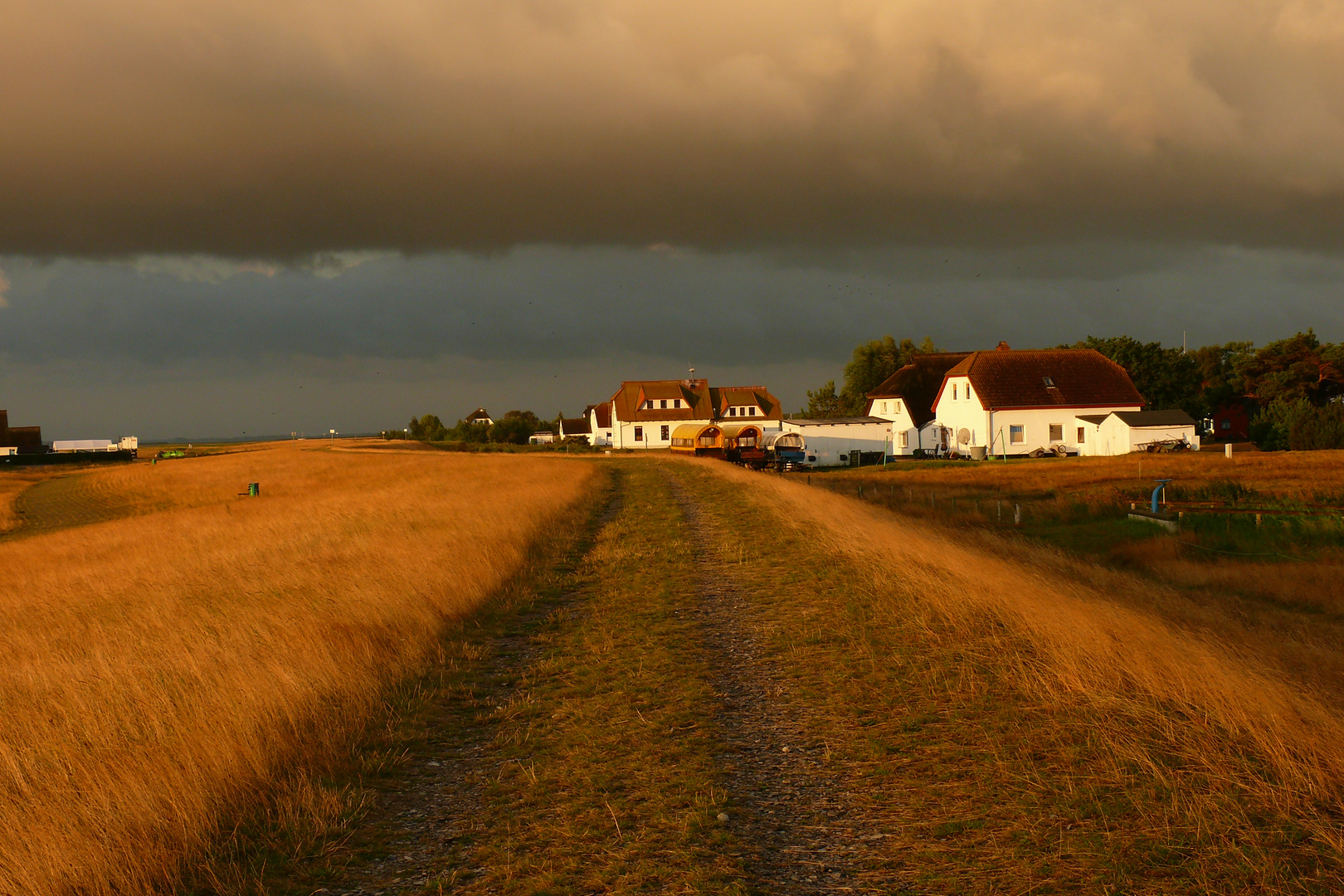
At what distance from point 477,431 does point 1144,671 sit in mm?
135891

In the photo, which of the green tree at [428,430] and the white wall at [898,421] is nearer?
the white wall at [898,421]

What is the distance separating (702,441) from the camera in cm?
6812

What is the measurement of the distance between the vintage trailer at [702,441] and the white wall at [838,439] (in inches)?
202

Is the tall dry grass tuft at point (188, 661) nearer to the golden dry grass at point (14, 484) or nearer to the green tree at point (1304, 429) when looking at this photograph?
the golden dry grass at point (14, 484)

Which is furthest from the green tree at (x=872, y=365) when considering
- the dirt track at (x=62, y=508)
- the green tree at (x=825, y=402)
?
the dirt track at (x=62, y=508)

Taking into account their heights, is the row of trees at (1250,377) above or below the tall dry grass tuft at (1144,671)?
above

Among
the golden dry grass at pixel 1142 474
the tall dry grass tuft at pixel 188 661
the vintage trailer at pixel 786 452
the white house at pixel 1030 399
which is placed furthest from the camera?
the white house at pixel 1030 399

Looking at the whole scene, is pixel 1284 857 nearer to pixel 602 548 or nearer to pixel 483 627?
pixel 483 627

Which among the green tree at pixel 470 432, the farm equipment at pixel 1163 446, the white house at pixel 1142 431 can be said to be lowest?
the farm equipment at pixel 1163 446

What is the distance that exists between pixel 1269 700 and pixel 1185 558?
1686 centimetres

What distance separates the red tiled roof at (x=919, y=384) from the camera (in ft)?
253

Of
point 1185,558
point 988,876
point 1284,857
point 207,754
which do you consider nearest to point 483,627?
point 207,754

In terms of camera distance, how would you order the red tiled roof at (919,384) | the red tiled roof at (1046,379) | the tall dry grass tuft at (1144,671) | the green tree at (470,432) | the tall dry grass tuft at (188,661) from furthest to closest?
the green tree at (470,432)
the red tiled roof at (919,384)
the red tiled roof at (1046,379)
the tall dry grass tuft at (1144,671)
the tall dry grass tuft at (188,661)

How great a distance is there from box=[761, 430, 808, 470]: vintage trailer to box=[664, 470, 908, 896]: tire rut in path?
162ft
